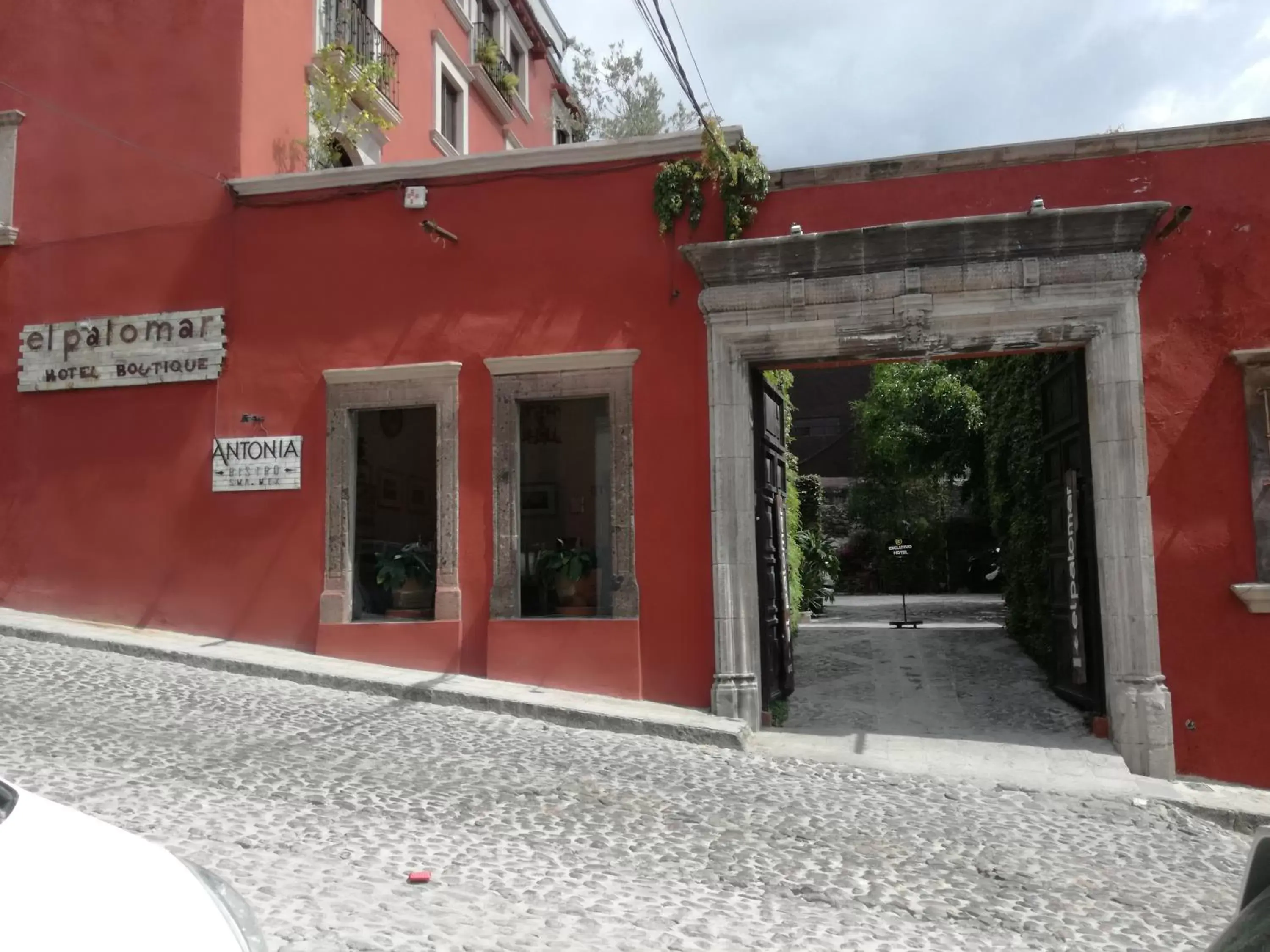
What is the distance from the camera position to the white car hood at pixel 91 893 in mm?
2096

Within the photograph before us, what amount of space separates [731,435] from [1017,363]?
3.59 metres

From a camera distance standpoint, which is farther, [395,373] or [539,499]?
[539,499]

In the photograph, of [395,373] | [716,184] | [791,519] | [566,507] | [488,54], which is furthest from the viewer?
[488,54]

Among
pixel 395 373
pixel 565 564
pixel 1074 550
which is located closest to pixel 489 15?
pixel 395 373

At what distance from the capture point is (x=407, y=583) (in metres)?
9.44

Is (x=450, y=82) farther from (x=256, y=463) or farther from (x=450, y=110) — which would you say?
(x=256, y=463)

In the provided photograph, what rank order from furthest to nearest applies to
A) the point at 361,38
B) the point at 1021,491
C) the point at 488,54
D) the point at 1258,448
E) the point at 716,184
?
the point at 488,54, the point at 361,38, the point at 1021,491, the point at 716,184, the point at 1258,448

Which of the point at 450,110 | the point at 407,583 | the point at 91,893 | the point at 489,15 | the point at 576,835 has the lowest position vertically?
the point at 576,835

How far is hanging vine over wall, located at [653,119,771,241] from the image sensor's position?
8445 millimetres

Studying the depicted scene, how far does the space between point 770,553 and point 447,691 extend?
2.88 m

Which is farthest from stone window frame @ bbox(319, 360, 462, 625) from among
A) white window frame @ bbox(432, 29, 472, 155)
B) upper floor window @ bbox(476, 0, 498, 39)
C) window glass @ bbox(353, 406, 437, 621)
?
upper floor window @ bbox(476, 0, 498, 39)

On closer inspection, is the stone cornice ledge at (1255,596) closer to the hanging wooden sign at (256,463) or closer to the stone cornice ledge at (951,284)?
the stone cornice ledge at (951,284)

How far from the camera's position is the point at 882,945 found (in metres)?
4.13

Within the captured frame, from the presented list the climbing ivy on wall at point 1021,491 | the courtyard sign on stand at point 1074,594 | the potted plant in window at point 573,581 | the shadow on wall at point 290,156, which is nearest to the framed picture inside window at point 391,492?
the potted plant in window at point 573,581
